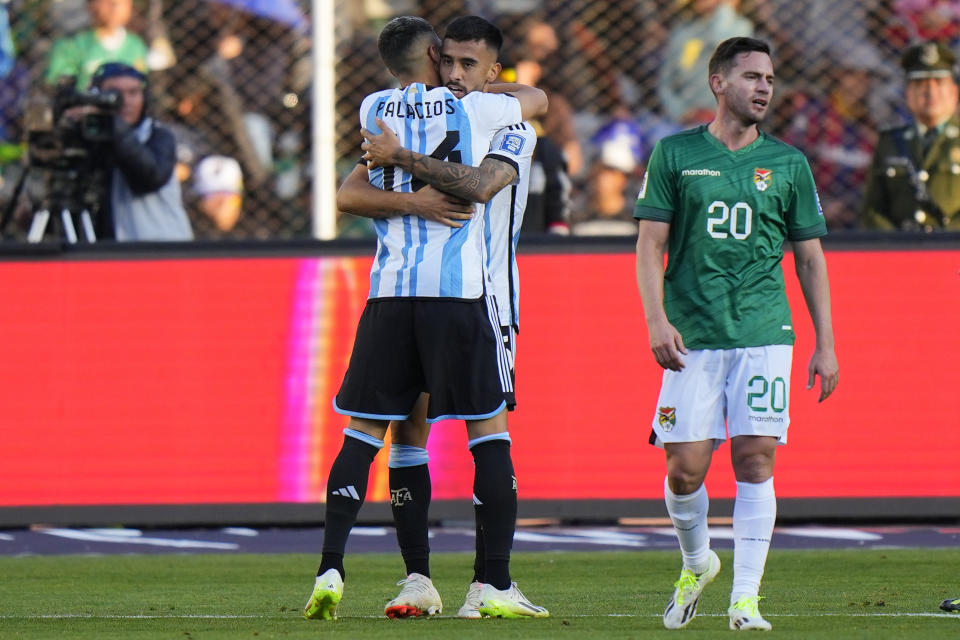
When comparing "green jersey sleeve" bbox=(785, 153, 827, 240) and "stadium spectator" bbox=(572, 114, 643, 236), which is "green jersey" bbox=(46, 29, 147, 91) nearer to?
"stadium spectator" bbox=(572, 114, 643, 236)

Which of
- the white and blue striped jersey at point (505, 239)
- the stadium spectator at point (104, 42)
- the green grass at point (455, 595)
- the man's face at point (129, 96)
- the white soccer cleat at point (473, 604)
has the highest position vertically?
the stadium spectator at point (104, 42)

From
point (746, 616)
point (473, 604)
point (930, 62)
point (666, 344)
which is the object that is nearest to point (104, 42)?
point (930, 62)

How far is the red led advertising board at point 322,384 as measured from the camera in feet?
31.2

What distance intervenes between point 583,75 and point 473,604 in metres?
5.88

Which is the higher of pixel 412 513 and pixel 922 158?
pixel 922 158

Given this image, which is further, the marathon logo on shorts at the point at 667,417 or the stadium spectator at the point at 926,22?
the stadium spectator at the point at 926,22

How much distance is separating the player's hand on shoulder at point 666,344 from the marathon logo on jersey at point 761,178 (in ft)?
1.80

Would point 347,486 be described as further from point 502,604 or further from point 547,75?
point 547,75

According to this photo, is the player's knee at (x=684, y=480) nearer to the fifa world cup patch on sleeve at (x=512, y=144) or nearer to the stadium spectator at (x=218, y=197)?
the fifa world cup patch on sleeve at (x=512, y=144)

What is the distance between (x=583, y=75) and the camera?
11062 millimetres

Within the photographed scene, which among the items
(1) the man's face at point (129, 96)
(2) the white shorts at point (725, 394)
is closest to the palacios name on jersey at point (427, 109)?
(2) the white shorts at point (725, 394)

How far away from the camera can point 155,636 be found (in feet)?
17.6

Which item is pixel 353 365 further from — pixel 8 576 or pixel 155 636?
pixel 8 576

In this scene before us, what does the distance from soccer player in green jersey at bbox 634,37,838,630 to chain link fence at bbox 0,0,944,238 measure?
206 inches
